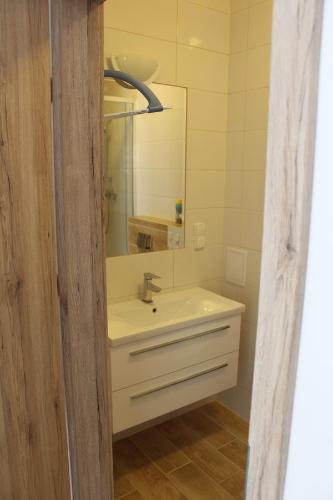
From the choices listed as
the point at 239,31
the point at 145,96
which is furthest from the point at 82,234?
the point at 239,31

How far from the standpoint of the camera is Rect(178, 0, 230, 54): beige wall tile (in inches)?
82.4

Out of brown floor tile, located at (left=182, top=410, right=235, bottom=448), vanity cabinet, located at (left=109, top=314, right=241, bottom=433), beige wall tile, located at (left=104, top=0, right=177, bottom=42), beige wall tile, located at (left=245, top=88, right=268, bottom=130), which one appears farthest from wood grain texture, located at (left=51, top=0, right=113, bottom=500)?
beige wall tile, located at (left=245, top=88, right=268, bottom=130)

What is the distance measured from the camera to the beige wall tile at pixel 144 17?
1.85m

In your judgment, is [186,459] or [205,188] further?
[205,188]

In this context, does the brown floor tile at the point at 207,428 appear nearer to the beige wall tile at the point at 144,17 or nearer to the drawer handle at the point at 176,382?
the drawer handle at the point at 176,382

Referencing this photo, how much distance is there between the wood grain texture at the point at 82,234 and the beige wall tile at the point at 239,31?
136 centimetres

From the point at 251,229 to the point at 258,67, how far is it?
0.90 m

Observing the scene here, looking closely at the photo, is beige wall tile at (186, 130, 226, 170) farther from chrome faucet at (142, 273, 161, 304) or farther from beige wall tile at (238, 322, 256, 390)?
beige wall tile at (238, 322, 256, 390)

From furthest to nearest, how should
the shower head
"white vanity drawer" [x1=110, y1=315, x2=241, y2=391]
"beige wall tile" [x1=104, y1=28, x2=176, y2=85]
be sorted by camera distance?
"beige wall tile" [x1=104, y1=28, x2=176, y2=85] < "white vanity drawer" [x1=110, y1=315, x2=241, y2=391] < the shower head

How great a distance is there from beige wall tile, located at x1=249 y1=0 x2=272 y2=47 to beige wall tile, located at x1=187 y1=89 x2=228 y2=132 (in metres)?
0.34

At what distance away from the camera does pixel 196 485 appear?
1.96m

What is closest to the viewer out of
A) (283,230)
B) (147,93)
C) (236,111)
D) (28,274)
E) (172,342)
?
(283,230)

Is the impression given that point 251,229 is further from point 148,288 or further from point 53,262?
point 53,262

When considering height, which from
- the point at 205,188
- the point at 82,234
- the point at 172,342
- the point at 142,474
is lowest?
the point at 142,474
